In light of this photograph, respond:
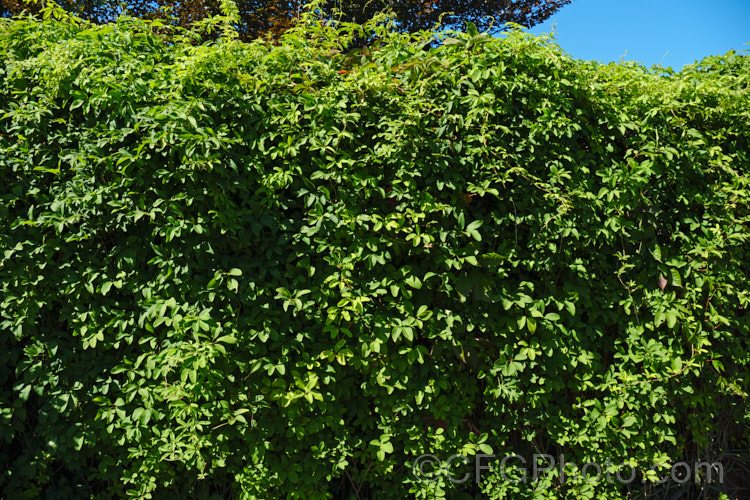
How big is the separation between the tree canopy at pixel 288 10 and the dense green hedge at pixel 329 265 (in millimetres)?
7239

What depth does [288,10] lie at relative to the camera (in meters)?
10.7

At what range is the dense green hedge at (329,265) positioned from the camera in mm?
2756

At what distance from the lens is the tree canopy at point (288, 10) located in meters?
10.1

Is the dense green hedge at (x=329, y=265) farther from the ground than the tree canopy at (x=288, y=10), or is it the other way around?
the tree canopy at (x=288, y=10)

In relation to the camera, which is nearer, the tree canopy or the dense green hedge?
the dense green hedge

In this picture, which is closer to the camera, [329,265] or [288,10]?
[329,265]

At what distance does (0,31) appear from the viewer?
2941 millimetres

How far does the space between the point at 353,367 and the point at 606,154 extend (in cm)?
193

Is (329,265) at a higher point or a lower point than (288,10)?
lower

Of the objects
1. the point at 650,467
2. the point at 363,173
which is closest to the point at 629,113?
the point at 363,173

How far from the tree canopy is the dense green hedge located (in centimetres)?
724

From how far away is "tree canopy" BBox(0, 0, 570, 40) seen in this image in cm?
1015

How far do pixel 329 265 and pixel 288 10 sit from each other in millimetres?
9378

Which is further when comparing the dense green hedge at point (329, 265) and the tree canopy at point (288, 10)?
A: the tree canopy at point (288, 10)
